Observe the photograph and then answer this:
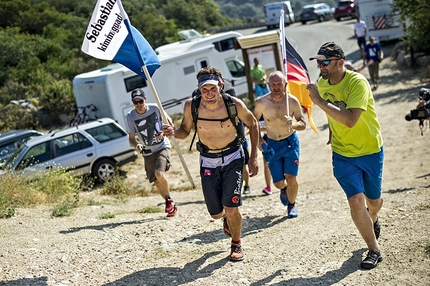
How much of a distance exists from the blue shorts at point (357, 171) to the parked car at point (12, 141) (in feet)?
34.2

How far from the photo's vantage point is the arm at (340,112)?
5492 millimetres

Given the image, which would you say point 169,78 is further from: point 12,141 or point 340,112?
point 340,112

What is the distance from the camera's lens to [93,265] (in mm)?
6590

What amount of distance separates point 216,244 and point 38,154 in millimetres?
7852

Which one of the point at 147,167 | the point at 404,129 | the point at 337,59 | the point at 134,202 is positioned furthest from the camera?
the point at 404,129

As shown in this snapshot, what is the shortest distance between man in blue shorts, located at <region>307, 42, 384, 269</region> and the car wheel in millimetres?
9312

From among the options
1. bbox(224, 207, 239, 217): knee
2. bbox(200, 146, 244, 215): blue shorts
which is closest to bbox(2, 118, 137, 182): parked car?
bbox(200, 146, 244, 215): blue shorts

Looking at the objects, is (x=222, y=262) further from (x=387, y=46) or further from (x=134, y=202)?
(x=387, y=46)

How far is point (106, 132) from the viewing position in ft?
49.9

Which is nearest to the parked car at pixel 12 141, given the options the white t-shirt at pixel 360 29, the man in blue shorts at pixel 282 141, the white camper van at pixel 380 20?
the man in blue shorts at pixel 282 141

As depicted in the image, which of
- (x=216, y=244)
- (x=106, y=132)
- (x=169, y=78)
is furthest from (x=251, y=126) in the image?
(x=169, y=78)

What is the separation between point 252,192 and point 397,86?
32.9ft

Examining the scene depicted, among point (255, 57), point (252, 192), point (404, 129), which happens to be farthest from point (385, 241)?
point (255, 57)

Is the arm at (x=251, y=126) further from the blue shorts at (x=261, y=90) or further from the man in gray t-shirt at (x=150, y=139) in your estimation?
the blue shorts at (x=261, y=90)
